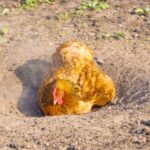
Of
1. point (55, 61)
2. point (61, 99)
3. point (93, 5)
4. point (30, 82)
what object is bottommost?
point (30, 82)

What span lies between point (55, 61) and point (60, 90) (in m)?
0.80

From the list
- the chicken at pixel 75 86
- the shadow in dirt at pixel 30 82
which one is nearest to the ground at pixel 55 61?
the shadow in dirt at pixel 30 82

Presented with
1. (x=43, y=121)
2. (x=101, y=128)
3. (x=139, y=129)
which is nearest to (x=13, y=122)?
(x=43, y=121)

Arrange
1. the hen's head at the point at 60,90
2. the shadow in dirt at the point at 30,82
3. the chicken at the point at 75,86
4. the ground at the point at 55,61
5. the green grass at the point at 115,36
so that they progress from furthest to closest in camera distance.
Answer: the green grass at the point at 115,36 < the shadow in dirt at the point at 30,82 < the chicken at the point at 75,86 < the hen's head at the point at 60,90 < the ground at the point at 55,61

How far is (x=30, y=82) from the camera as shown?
256 inches

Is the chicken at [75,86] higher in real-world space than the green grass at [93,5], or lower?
lower

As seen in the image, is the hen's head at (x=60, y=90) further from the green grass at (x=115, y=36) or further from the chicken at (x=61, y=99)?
the green grass at (x=115, y=36)

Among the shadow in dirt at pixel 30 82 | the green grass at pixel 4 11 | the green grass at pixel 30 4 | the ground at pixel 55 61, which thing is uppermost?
the green grass at pixel 30 4

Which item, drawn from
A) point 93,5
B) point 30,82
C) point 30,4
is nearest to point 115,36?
point 93,5

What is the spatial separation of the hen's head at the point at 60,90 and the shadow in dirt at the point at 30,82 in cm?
50

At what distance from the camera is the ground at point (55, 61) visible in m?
4.76

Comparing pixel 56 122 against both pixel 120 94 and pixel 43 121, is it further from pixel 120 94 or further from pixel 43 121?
pixel 120 94

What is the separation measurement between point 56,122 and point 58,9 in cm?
363

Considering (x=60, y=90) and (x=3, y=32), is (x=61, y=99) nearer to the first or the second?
(x=60, y=90)
